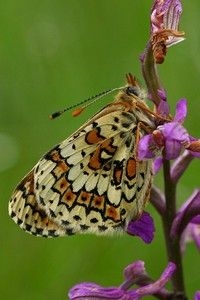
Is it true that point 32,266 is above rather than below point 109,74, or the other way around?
below

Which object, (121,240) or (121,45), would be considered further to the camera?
(121,45)

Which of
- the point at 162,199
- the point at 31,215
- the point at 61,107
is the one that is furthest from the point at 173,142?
the point at 61,107

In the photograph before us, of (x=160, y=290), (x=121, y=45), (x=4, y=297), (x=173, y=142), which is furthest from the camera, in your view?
(x=121, y=45)

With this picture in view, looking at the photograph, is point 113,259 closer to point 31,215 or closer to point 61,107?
point 61,107

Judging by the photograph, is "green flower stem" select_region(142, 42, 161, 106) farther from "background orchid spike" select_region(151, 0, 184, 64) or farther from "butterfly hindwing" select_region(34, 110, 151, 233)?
"butterfly hindwing" select_region(34, 110, 151, 233)

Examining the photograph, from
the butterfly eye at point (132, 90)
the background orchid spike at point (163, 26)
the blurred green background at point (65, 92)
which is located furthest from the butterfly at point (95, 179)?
the blurred green background at point (65, 92)

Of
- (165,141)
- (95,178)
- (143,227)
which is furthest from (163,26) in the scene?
(143,227)

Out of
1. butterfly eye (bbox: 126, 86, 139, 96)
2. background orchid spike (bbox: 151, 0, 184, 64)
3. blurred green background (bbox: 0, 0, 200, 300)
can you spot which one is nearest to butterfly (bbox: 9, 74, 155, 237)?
butterfly eye (bbox: 126, 86, 139, 96)
